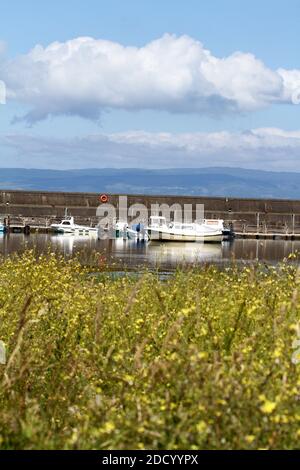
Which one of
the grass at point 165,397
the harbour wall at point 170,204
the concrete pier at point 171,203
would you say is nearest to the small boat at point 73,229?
the concrete pier at point 171,203

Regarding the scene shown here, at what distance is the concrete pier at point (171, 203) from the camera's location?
261ft

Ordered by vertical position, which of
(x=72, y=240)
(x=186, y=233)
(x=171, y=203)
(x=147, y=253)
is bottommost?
(x=147, y=253)

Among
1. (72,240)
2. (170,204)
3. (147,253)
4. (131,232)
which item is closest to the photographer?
(147,253)

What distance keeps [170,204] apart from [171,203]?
0.65ft

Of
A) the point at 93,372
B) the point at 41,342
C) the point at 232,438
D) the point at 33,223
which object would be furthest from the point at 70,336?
the point at 33,223

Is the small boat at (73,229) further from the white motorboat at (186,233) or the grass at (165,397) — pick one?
the grass at (165,397)

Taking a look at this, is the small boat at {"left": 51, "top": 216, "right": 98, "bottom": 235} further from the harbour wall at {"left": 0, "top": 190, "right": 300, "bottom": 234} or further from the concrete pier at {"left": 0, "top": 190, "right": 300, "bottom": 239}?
the harbour wall at {"left": 0, "top": 190, "right": 300, "bottom": 234}

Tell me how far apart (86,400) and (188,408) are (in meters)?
1.40

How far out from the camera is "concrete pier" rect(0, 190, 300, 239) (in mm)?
79625

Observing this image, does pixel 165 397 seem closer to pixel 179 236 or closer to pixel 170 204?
pixel 179 236

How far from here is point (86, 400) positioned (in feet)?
23.4

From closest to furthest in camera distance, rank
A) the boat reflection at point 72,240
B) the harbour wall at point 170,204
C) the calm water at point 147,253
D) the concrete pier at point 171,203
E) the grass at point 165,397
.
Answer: the grass at point 165,397
the calm water at point 147,253
the boat reflection at point 72,240
the concrete pier at point 171,203
the harbour wall at point 170,204

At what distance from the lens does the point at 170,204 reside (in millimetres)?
82812

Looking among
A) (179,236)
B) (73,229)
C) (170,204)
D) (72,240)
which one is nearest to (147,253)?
(72,240)
